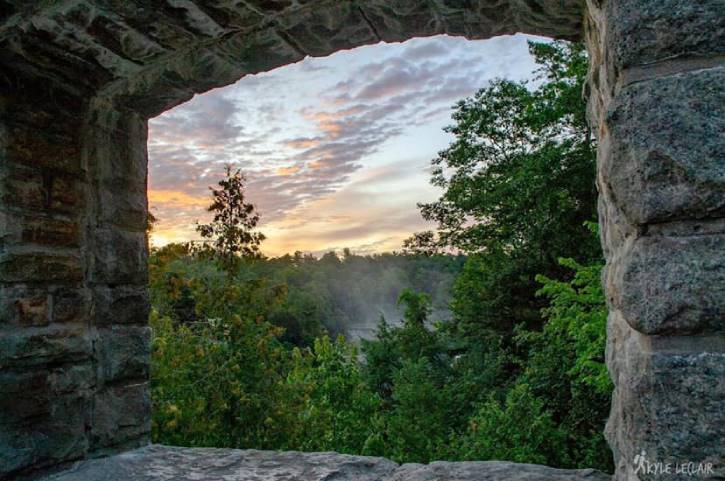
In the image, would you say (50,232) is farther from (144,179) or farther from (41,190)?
(144,179)

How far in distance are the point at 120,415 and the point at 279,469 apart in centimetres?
63

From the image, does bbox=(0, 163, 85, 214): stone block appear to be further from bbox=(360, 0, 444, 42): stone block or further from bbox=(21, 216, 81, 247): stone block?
bbox=(360, 0, 444, 42): stone block

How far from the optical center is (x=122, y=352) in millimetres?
1839

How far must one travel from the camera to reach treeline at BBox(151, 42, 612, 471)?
139 inches

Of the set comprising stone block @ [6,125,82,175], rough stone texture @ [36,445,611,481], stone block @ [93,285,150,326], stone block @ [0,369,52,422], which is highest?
stone block @ [6,125,82,175]

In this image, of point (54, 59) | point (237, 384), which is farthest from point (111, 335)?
point (237, 384)

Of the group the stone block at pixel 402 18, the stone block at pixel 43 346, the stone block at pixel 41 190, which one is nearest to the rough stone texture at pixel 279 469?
the stone block at pixel 43 346

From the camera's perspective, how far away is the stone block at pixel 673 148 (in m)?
0.80

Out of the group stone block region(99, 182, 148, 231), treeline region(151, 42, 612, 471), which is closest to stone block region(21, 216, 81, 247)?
stone block region(99, 182, 148, 231)

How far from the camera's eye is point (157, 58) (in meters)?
1.66

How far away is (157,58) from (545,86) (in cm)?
927

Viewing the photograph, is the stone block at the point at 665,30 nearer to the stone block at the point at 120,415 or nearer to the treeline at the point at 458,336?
the stone block at the point at 120,415

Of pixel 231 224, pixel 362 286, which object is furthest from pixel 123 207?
pixel 362 286

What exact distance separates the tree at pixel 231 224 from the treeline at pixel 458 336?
0.06 ft
